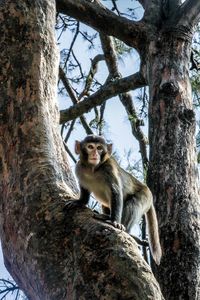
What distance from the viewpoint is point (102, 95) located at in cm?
496

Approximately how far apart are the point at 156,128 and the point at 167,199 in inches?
23.6

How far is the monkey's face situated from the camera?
11.3 ft

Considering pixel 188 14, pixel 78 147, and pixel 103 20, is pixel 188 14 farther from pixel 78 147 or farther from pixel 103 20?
pixel 78 147

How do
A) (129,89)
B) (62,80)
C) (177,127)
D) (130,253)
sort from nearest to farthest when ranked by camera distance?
1. (130,253)
2. (177,127)
3. (129,89)
4. (62,80)

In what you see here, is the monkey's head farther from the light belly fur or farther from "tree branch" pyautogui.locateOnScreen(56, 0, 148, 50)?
"tree branch" pyautogui.locateOnScreen(56, 0, 148, 50)

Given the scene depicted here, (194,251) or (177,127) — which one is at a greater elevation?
(177,127)

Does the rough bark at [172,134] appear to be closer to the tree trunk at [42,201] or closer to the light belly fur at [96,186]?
the light belly fur at [96,186]

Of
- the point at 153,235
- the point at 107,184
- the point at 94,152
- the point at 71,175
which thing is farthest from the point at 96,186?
the point at 71,175

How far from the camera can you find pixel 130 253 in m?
1.72

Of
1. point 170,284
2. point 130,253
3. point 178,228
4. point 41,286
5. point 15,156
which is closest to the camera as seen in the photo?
point 130,253

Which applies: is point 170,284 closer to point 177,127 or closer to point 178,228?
point 178,228

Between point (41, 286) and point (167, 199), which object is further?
point (167, 199)

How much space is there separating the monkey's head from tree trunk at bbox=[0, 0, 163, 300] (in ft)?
2.37

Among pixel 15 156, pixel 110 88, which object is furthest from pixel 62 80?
pixel 15 156
